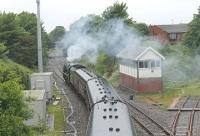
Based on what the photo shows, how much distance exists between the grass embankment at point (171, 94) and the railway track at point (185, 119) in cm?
200

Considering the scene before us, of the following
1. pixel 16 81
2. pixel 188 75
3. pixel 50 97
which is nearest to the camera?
pixel 16 81

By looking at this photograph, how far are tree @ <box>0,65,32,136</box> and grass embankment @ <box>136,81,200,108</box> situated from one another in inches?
815

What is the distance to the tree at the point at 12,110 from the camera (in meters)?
12.6

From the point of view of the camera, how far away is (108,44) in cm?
5506

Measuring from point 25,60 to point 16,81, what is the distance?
118ft

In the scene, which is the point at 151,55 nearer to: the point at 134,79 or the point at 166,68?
the point at 134,79

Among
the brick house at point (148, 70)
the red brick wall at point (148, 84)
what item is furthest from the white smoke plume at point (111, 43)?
the red brick wall at point (148, 84)

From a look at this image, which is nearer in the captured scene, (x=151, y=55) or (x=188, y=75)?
(x=151, y=55)

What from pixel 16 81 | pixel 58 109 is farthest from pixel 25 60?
pixel 16 81

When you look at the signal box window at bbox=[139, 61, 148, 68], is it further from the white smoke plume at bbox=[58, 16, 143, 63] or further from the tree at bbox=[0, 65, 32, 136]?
the tree at bbox=[0, 65, 32, 136]

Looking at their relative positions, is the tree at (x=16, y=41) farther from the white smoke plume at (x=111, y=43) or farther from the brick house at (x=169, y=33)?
the brick house at (x=169, y=33)

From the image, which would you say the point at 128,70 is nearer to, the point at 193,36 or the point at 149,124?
the point at 193,36

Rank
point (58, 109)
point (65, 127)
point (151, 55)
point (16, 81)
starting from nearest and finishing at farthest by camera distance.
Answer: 1. point (16, 81)
2. point (65, 127)
3. point (58, 109)
4. point (151, 55)

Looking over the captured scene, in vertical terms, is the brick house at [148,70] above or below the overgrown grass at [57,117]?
above
